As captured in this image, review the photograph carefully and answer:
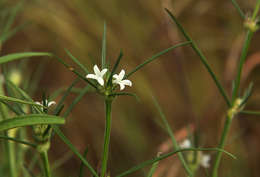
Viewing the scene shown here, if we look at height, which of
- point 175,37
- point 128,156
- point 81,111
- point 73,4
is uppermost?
point 73,4

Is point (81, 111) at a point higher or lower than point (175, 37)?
lower

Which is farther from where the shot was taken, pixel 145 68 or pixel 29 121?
pixel 145 68

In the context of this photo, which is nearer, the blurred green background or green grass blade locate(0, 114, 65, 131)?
green grass blade locate(0, 114, 65, 131)

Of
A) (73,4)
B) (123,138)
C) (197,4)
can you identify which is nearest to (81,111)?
(123,138)

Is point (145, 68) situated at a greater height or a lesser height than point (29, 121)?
greater

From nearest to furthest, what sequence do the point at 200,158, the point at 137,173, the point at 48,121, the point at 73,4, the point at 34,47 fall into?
the point at 48,121 → the point at 200,158 → the point at 137,173 → the point at 73,4 → the point at 34,47

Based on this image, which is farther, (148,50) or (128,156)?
(148,50)

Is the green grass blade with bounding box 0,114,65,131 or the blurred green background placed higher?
the blurred green background

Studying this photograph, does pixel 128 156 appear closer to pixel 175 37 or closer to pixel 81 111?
pixel 81 111
